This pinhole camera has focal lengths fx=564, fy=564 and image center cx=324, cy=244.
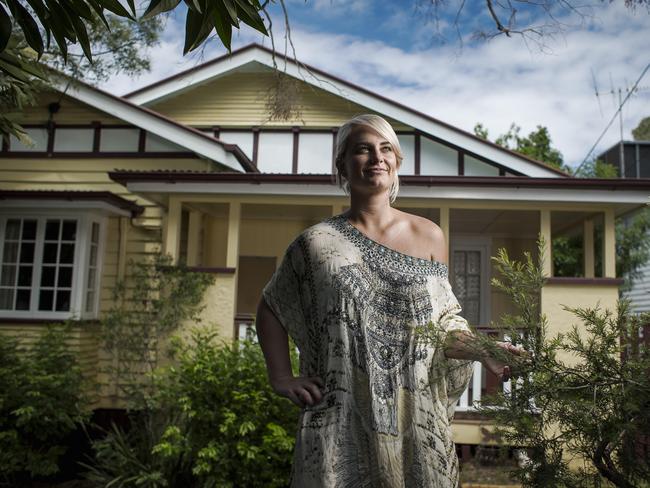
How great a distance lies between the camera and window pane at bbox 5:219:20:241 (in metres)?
7.82

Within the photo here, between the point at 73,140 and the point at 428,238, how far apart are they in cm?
844

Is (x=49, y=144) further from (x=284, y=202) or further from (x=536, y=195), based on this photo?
(x=536, y=195)

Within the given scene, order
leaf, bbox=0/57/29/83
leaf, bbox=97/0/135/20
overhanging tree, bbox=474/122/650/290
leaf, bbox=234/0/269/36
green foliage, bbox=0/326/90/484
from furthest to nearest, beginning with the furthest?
overhanging tree, bbox=474/122/650/290
green foliage, bbox=0/326/90/484
leaf, bbox=0/57/29/83
leaf, bbox=234/0/269/36
leaf, bbox=97/0/135/20

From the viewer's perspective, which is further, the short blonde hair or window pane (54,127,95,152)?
window pane (54,127,95,152)

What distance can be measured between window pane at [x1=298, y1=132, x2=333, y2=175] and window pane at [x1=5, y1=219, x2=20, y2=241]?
14.0ft

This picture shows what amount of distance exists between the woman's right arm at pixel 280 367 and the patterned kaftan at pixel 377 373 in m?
0.03

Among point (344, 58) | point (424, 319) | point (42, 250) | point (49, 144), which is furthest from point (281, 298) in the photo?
point (344, 58)

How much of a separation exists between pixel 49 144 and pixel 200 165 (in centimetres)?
252

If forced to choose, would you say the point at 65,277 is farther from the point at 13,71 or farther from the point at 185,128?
the point at 13,71

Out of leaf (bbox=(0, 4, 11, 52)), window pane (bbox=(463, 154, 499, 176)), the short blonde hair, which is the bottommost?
the short blonde hair

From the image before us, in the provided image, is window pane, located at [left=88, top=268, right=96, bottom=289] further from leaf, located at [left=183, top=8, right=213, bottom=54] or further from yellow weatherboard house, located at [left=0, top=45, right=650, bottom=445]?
leaf, located at [left=183, top=8, right=213, bottom=54]

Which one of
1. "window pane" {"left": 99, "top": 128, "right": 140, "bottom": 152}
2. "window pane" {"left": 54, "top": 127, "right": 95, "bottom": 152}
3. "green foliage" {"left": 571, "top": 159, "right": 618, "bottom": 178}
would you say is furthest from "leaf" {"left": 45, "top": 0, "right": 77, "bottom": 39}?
"green foliage" {"left": 571, "top": 159, "right": 618, "bottom": 178}

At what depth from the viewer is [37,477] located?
6.59m

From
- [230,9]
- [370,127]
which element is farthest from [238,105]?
[370,127]
